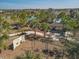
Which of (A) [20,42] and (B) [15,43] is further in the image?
(A) [20,42]

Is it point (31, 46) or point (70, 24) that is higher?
point (70, 24)

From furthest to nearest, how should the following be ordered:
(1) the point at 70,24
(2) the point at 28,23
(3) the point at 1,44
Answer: (2) the point at 28,23 < (1) the point at 70,24 < (3) the point at 1,44

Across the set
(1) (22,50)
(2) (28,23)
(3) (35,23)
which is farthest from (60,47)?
(2) (28,23)

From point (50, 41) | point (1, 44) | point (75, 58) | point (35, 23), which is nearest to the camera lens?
point (75, 58)

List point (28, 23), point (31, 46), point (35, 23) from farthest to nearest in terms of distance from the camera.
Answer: point (28, 23), point (35, 23), point (31, 46)

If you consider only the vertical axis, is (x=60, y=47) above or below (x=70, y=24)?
below

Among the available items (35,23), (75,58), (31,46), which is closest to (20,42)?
(31,46)

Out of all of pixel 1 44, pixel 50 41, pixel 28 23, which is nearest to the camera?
pixel 1 44

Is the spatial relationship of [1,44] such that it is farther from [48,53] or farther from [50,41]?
[50,41]

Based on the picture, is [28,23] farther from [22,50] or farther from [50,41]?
[22,50]
